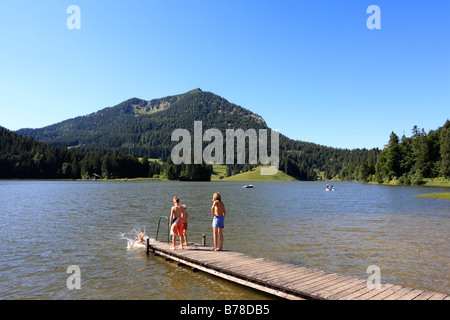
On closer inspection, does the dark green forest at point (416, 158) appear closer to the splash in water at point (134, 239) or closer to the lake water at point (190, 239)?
the lake water at point (190, 239)

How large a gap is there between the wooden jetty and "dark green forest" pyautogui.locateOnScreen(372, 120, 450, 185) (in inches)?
5914

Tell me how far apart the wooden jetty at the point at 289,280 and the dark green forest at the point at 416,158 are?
5914 inches

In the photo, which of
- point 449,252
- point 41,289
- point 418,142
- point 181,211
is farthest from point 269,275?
point 418,142

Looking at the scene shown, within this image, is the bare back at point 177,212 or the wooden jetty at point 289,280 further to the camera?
the bare back at point 177,212

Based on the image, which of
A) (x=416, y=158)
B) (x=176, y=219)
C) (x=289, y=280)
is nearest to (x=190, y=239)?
(x=176, y=219)

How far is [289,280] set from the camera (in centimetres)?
1341

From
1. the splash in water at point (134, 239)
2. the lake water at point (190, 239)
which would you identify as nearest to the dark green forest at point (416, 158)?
the lake water at point (190, 239)

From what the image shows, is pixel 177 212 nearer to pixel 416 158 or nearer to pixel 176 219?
pixel 176 219

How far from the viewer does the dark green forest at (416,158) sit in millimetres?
137125

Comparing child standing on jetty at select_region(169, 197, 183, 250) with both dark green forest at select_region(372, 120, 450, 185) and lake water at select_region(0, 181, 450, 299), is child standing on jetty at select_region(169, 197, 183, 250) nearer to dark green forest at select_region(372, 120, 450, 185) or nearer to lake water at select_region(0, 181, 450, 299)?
lake water at select_region(0, 181, 450, 299)

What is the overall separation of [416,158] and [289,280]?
572ft

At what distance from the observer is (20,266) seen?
17.6m

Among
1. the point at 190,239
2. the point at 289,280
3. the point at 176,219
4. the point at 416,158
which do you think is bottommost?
the point at 190,239
